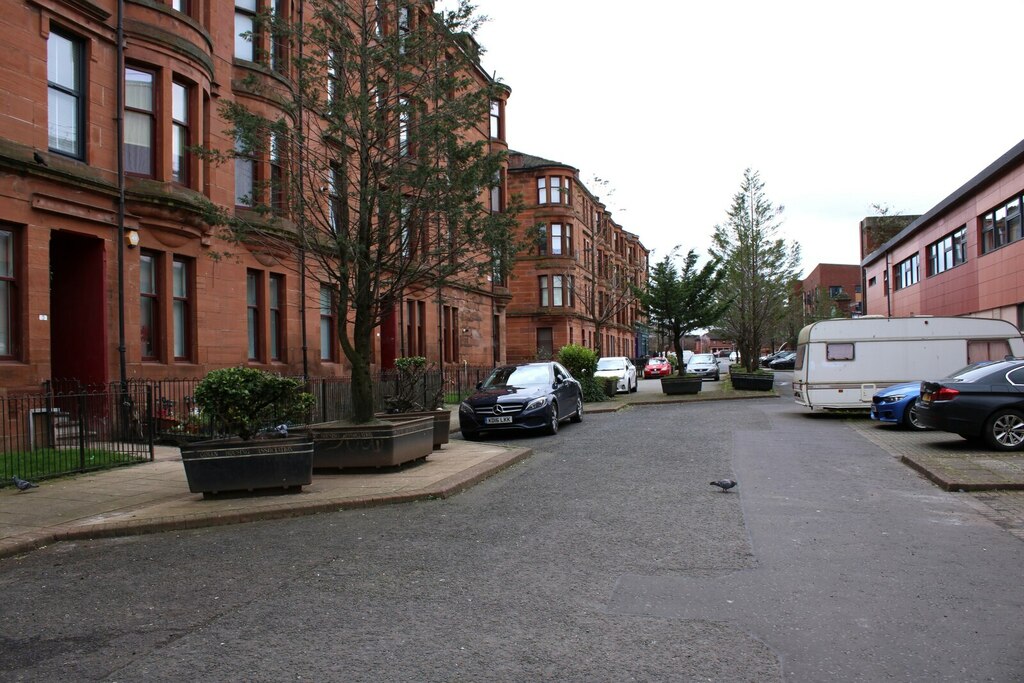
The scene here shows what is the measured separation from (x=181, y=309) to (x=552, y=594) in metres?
13.8

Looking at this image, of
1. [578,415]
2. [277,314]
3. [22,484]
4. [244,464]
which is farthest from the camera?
[277,314]

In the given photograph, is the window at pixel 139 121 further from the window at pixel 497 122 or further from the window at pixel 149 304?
the window at pixel 497 122

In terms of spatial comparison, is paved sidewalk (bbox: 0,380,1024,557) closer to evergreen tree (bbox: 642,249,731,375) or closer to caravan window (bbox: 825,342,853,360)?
caravan window (bbox: 825,342,853,360)

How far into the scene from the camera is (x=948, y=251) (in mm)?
35906

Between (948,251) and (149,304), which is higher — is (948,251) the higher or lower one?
the higher one

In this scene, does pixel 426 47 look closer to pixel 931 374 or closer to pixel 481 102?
pixel 481 102

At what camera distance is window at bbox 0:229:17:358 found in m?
12.7

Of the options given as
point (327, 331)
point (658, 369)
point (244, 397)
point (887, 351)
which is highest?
point (327, 331)

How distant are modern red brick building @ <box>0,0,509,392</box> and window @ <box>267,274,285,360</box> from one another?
25 cm

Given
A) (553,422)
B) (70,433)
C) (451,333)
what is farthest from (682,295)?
(70,433)

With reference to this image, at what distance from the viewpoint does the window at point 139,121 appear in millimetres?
15312

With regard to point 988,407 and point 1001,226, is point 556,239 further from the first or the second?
point 988,407

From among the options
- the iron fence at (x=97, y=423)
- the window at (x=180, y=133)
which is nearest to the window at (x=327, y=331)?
the iron fence at (x=97, y=423)

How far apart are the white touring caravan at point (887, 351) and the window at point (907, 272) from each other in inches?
985
